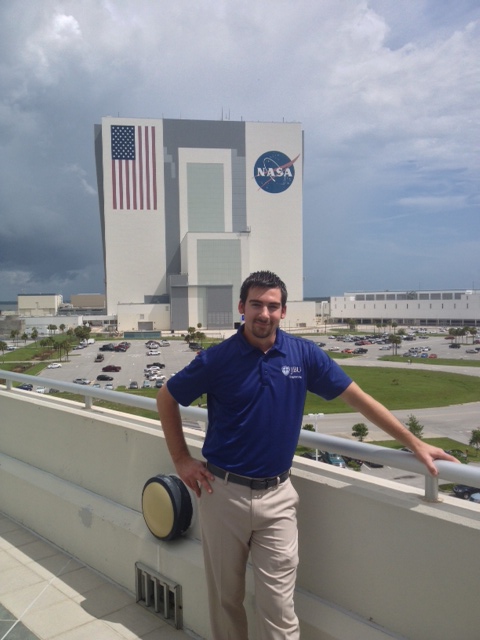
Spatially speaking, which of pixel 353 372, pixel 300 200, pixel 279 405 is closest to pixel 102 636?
pixel 279 405

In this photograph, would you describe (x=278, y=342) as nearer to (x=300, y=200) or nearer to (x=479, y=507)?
(x=479, y=507)

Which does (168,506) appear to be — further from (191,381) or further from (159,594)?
(191,381)

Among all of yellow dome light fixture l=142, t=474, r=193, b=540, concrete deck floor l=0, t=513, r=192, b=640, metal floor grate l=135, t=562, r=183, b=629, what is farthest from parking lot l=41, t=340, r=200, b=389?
yellow dome light fixture l=142, t=474, r=193, b=540

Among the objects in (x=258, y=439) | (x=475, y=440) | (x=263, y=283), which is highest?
(x=263, y=283)

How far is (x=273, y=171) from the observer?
226 ft

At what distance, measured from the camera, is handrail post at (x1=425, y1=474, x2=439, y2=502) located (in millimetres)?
1645

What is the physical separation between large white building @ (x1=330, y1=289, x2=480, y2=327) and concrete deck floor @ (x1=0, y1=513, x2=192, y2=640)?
82360 millimetres

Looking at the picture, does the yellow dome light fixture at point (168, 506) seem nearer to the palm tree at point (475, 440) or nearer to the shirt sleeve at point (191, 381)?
the shirt sleeve at point (191, 381)

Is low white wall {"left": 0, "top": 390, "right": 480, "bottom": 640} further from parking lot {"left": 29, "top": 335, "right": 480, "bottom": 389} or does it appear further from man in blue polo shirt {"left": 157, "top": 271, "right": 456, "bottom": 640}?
parking lot {"left": 29, "top": 335, "right": 480, "bottom": 389}

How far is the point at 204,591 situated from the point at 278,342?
1182mm

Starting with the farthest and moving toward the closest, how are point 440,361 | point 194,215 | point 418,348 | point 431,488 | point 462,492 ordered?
point 194,215, point 418,348, point 440,361, point 462,492, point 431,488

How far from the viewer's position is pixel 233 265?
6512 cm

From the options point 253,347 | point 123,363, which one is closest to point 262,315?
point 253,347

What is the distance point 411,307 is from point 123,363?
57.0 meters
